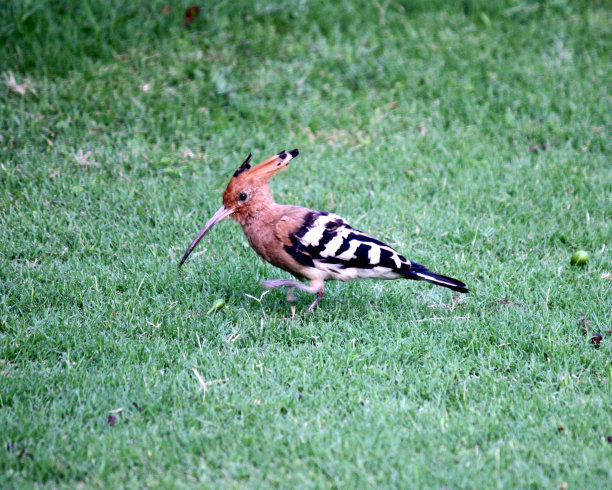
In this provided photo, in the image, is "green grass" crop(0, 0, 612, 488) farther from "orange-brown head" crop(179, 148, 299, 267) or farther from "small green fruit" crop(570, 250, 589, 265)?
"orange-brown head" crop(179, 148, 299, 267)

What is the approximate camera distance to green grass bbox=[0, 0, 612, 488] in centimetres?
370

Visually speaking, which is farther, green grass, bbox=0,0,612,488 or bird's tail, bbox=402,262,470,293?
bird's tail, bbox=402,262,470,293

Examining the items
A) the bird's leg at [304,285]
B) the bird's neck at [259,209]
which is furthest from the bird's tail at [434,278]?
the bird's neck at [259,209]

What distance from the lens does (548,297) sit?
16.9 feet

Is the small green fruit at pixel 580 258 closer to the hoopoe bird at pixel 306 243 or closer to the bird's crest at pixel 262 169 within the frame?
the hoopoe bird at pixel 306 243

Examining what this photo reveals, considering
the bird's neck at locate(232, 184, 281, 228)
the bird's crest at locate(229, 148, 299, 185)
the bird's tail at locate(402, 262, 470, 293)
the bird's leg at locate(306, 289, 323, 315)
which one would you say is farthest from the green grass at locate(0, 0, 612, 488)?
the bird's crest at locate(229, 148, 299, 185)

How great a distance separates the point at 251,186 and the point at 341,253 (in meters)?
0.80

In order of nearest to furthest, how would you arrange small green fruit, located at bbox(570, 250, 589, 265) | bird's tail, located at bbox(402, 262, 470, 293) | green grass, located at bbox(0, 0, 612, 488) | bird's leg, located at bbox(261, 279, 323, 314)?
green grass, located at bbox(0, 0, 612, 488) < bird's tail, located at bbox(402, 262, 470, 293) < bird's leg, located at bbox(261, 279, 323, 314) < small green fruit, located at bbox(570, 250, 589, 265)

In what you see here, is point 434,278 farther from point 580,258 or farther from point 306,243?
point 580,258

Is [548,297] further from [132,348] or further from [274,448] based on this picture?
[132,348]

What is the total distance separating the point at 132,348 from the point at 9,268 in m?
1.48

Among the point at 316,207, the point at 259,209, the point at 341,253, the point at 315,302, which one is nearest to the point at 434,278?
the point at 341,253

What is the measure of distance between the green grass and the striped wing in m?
0.36

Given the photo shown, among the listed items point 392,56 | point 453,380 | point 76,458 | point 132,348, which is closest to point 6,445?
point 76,458
